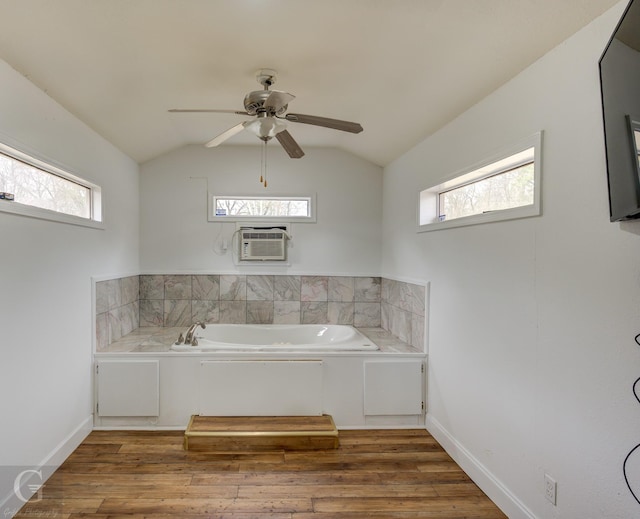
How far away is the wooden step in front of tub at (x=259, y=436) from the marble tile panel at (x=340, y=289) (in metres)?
1.55

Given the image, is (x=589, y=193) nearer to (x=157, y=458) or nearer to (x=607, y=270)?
(x=607, y=270)

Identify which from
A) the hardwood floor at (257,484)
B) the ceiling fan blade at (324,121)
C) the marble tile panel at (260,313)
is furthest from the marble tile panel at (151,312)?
the ceiling fan blade at (324,121)

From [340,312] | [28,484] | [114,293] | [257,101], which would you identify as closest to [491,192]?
[257,101]

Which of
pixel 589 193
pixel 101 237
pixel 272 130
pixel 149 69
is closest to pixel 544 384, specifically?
pixel 589 193

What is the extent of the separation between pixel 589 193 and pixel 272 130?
168 centimetres

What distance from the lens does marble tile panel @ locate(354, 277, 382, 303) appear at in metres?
4.05

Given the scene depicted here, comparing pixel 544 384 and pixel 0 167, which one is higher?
pixel 0 167

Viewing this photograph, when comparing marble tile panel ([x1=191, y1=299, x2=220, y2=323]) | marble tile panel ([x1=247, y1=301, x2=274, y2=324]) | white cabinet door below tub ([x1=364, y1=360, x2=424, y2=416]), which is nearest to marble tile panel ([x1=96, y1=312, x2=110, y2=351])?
marble tile panel ([x1=191, y1=299, x2=220, y2=323])

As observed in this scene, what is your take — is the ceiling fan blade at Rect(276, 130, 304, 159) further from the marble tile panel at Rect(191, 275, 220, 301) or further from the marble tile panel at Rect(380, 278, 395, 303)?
the marble tile panel at Rect(191, 275, 220, 301)

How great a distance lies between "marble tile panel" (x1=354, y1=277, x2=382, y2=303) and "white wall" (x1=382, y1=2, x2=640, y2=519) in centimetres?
149

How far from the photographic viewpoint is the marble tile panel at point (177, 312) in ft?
12.8

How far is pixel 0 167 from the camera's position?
196cm

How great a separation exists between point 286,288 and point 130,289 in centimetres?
163

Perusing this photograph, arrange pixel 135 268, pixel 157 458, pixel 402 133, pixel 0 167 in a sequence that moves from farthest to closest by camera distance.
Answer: pixel 135 268, pixel 402 133, pixel 157 458, pixel 0 167
